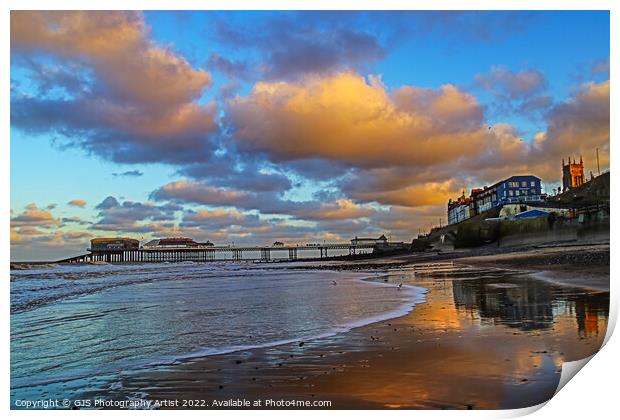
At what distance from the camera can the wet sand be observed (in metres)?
3.95

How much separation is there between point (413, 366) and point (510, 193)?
51965 mm

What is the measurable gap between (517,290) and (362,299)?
3.29m

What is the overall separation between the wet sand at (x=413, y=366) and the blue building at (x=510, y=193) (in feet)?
115

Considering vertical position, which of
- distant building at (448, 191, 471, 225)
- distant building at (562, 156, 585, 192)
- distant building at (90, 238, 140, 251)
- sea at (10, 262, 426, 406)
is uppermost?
distant building at (448, 191, 471, 225)

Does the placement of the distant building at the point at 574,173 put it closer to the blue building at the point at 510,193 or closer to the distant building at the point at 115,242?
the distant building at the point at 115,242

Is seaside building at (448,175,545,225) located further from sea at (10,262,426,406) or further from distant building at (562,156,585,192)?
sea at (10,262,426,406)

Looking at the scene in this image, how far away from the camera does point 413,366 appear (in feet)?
15.1

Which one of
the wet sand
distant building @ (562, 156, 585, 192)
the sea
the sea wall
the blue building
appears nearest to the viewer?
the wet sand

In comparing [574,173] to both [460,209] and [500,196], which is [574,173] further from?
[460,209]

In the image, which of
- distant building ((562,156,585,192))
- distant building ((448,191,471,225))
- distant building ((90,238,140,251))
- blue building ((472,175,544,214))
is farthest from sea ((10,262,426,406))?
distant building ((448,191,471,225))

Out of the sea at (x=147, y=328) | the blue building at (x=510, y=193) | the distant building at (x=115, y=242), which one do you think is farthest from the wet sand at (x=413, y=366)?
the blue building at (x=510, y=193)

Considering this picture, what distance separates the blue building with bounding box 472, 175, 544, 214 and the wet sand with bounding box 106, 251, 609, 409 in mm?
35181

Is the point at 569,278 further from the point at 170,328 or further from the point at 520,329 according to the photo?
the point at 170,328
